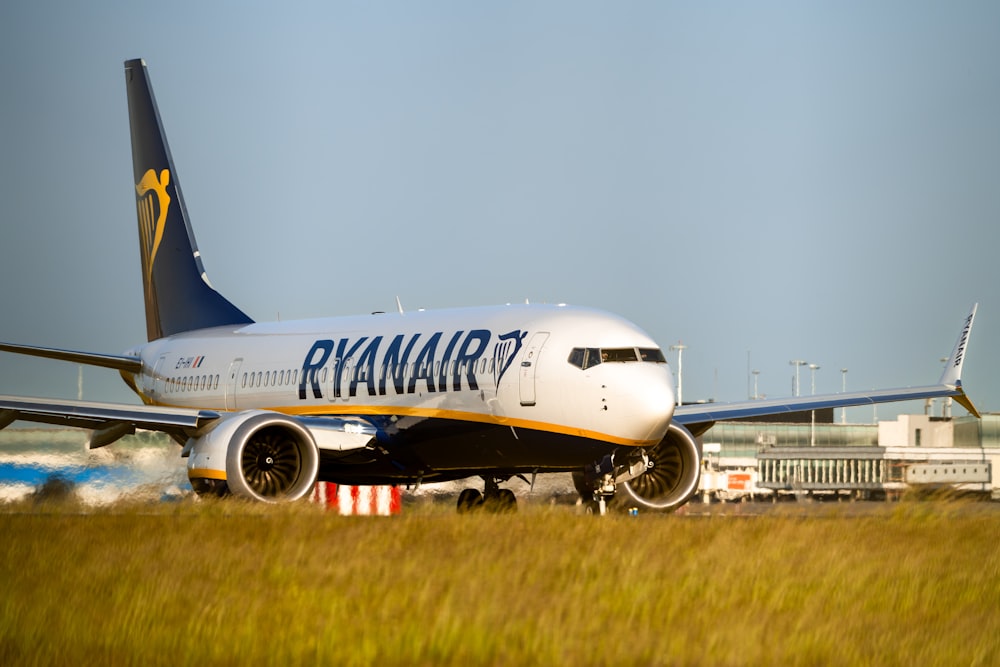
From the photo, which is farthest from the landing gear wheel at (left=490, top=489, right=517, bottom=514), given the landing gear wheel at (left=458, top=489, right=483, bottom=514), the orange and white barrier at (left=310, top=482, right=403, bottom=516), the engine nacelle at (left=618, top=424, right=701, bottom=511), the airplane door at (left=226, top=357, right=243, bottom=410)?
the airplane door at (left=226, top=357, right=243, bottom=410)

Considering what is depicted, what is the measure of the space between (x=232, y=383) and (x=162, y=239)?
720 centimetres

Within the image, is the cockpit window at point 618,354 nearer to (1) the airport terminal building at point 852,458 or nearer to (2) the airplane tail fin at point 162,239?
(2) the airplane tail fin at point 162,239

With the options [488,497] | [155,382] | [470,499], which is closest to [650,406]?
[488,497]

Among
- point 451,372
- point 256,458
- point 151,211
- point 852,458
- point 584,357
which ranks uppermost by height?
point 151,211

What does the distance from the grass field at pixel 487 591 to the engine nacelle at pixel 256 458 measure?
440 cm

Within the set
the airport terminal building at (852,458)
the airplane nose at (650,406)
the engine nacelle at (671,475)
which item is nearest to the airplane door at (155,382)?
the engine nacelle at (671,475)

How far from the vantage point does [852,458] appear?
75188mm

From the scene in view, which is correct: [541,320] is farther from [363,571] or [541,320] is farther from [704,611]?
[704,611]

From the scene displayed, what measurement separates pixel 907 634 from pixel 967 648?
0.78m

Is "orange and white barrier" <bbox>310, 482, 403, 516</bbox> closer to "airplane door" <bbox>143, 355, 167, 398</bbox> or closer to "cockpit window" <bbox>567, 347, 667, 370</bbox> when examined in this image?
"airplane door" <bbox>143, 355, 167, 398</bbox>

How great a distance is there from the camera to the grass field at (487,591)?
10172 mm

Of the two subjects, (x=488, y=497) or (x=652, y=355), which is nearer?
(x=652, y=355)

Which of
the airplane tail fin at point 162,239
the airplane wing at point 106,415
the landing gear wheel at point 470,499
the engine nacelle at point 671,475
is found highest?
the airplane tail fin at point 162,239

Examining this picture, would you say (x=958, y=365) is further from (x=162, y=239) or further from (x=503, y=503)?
(x=162, y=239)
